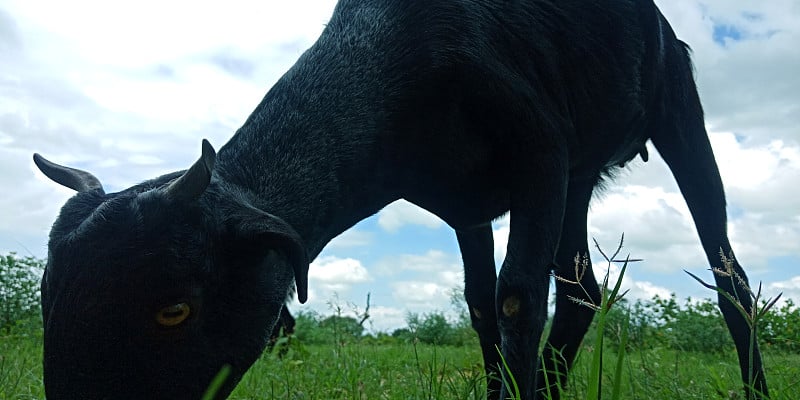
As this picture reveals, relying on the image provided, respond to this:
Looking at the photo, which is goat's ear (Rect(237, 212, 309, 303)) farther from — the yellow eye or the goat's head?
the yellow eye

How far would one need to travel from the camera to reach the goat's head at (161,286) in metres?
2.24

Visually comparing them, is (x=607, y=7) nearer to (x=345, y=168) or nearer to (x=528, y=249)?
(x=528, y=249)

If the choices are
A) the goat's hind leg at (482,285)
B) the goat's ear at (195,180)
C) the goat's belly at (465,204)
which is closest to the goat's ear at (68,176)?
the goat's ear at (195,180)

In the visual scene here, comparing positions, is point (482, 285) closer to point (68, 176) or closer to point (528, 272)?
point (528, 272)

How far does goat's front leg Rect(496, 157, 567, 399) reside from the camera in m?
3.17

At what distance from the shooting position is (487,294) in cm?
420

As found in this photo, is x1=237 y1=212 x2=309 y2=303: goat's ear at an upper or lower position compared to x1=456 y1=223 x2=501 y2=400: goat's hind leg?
lower

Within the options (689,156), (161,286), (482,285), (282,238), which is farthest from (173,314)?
(689,156)

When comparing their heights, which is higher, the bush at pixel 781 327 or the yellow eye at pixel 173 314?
the bush at pixel 781 327

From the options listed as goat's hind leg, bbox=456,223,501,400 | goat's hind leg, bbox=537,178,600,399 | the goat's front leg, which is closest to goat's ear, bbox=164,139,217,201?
the goat's front leg

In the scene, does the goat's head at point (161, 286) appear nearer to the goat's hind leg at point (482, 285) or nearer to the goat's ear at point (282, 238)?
the goat's ear at point (282, 238)

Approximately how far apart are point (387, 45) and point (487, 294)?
1582mm

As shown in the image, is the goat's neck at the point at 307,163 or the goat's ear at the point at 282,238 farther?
the goat's neck at the point at 307,163

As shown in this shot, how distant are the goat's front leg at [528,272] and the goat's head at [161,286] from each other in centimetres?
103
